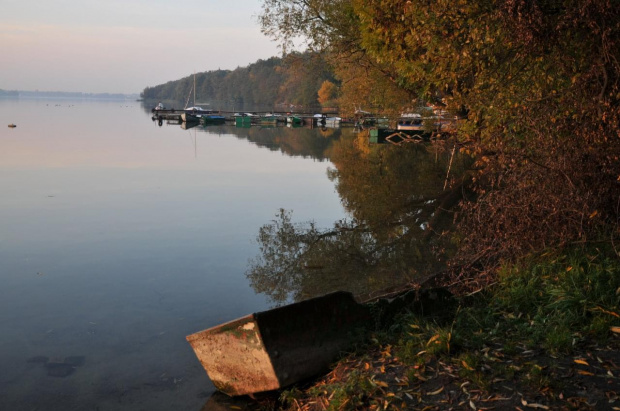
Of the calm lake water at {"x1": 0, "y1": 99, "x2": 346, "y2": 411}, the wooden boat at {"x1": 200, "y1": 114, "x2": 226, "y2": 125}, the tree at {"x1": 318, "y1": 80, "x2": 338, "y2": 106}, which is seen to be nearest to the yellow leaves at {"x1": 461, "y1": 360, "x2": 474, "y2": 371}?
the calm lake water at {"x1": 0, "y1": 99, "x2": 346, "y2": 411}

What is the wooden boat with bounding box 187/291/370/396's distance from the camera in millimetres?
6434

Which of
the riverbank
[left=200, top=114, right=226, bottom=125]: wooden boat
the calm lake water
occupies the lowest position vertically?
the calm lake water

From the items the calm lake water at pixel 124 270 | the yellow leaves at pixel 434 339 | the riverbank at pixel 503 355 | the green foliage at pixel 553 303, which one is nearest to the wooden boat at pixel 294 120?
the calm lake water at pixel 124 270

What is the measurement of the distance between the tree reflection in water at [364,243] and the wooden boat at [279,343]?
3.78 meters

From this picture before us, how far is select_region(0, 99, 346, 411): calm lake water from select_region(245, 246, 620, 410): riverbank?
2.31 meters

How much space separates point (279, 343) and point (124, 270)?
7.02 m

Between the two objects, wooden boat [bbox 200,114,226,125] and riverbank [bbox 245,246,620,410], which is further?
wooden boat [bbox 200,114,226,125]

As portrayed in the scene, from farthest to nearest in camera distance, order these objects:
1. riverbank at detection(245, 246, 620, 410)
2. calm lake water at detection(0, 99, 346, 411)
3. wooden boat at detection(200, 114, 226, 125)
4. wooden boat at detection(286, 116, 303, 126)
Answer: wooden boat at detection(286, 116, 303, 126)
wooden boat at detection(200, 114, 226, 125)
calm lake water at detection(0, 99, 346, 411)
riverbank at detection(245, 246, 620, 410)

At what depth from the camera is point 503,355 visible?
19.5ft

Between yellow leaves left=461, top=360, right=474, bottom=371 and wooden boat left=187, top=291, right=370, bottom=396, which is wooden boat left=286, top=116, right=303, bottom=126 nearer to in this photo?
wooden boat left=187, top=291, right=370, bottom=396

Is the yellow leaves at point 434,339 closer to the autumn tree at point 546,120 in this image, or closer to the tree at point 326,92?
the autumn tree at point 546,120

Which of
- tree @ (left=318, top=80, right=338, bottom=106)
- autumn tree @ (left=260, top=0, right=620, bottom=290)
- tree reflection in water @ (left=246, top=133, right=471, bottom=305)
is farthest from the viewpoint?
tree @ (left=318, top=80, right=338, bottom=106)

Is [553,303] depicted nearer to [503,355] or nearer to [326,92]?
[503,355]

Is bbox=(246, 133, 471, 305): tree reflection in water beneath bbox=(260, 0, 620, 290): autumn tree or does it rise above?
beneath
